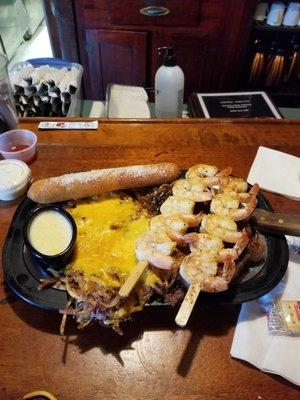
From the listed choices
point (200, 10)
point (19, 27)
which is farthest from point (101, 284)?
point (19, 27)

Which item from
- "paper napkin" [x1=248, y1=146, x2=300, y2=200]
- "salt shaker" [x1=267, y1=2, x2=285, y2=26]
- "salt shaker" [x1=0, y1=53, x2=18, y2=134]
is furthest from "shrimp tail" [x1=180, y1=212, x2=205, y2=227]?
"salt shaker" [x1=267, y1=2, x2=285, y2=26]

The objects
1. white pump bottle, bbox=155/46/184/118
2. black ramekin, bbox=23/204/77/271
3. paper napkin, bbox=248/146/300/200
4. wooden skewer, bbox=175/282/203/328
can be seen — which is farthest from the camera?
white pump bottle, bbox=155/46/184/118

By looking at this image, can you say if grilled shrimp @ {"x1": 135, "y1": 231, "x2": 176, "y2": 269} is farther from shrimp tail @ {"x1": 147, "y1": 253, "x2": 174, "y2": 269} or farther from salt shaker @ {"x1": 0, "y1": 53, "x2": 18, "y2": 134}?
salt shaker @ {"x1": 0, "y1": 53, "x2": 18, "y2": 134}

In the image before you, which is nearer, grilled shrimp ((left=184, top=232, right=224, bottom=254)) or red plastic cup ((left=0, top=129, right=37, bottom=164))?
grilled shrimp ((left=184, top=232, right=224, bottom=254))

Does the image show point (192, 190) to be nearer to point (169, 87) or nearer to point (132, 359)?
point (132, 359)

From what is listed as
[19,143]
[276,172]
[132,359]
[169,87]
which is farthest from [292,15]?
[132,359]

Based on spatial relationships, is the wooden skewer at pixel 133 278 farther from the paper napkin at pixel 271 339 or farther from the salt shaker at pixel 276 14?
the salt shaker at pixel 276 14

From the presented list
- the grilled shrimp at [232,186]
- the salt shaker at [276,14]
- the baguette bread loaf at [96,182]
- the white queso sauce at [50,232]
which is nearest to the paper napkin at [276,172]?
the grilled shrimp at [232,186]
